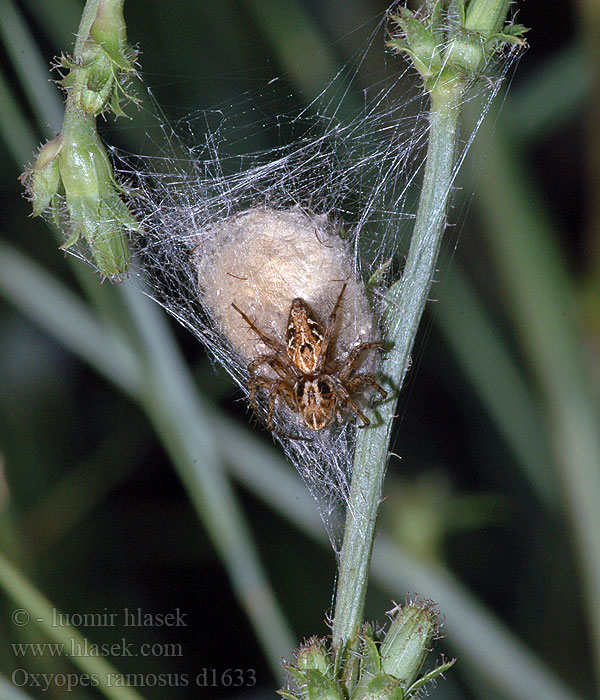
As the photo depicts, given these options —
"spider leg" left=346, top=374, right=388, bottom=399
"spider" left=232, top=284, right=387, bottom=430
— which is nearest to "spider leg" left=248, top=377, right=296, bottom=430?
"spider" left=232, top=284, right=387, bottom=430

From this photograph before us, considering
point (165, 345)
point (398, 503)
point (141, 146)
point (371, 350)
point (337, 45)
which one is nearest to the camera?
point (371, 350)

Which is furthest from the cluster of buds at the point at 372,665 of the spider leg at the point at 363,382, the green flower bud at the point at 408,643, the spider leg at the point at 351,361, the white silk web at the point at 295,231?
the spider leg at the point at 351,361

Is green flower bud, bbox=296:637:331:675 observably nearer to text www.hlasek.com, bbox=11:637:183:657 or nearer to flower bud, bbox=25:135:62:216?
flower bud, bbox=25:135:62:216

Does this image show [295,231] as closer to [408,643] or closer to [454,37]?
[454,37]

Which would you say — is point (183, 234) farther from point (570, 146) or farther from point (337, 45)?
point (570, 146)

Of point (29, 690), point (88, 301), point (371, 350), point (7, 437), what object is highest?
point (88, 301)

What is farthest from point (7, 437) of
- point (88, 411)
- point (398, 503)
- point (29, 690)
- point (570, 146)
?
point (570, 146)
